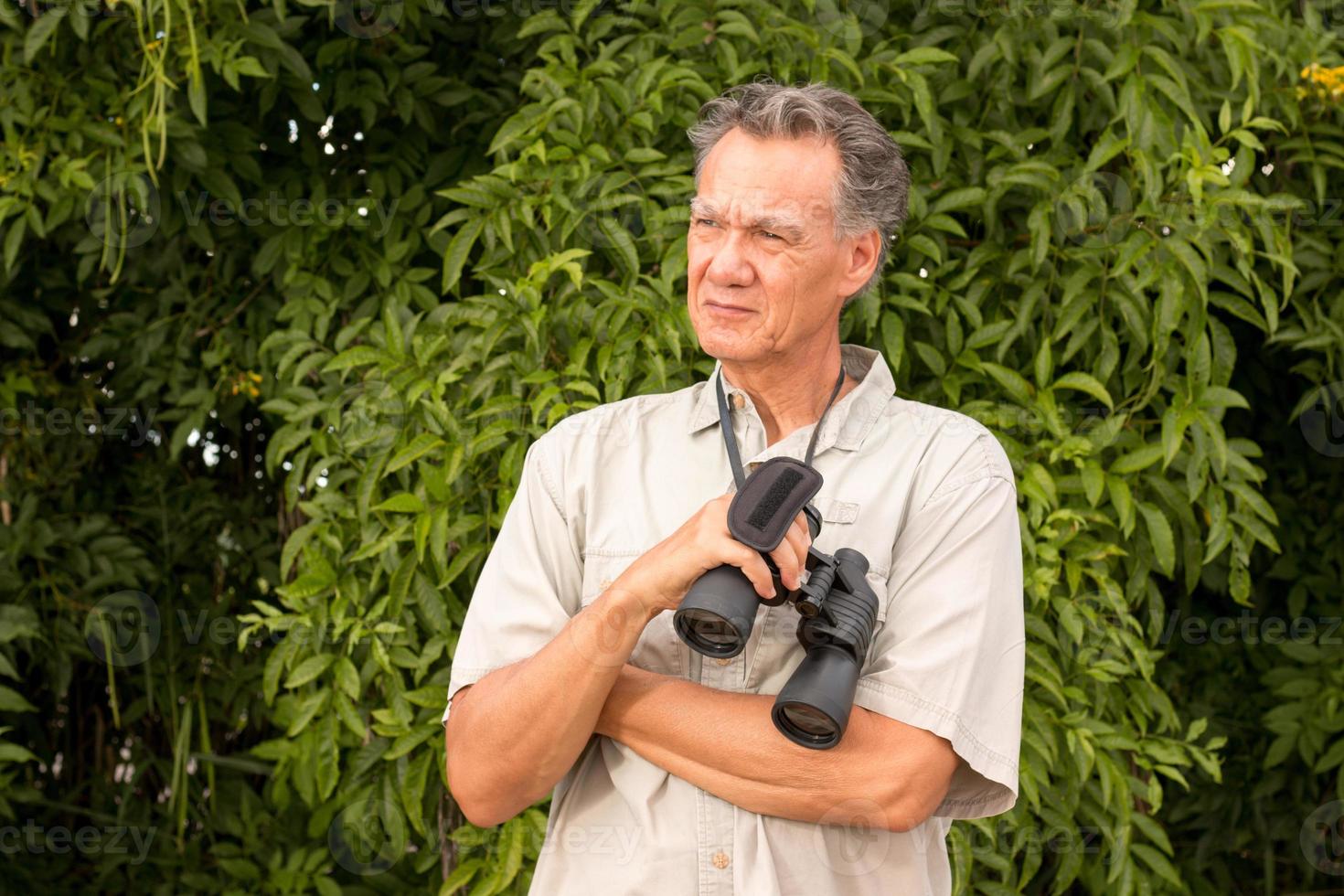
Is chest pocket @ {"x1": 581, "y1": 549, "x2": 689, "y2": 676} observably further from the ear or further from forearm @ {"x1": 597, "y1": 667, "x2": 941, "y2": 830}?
the ear

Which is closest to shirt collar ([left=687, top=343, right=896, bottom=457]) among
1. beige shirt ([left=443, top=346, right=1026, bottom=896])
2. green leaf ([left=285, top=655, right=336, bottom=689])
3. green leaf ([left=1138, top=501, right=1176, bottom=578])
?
beige shirt ([left=443, top=346, right=1026, bottom=896])

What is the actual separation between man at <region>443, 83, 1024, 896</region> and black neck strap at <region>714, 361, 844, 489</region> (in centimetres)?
1

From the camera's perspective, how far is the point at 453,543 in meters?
2.71

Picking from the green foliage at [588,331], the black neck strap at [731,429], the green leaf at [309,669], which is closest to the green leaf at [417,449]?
the green foliage at [588,331]

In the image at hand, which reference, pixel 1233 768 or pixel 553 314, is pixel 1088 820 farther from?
pixel 553 314

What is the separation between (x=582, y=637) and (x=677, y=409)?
406 millimetres

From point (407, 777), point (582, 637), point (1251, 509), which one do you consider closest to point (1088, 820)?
point (1251, 509)

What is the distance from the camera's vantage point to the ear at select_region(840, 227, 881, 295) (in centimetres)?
170

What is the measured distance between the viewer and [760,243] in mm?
1618

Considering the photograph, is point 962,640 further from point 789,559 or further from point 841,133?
point 841,133

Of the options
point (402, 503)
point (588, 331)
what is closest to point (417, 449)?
point (402, 503)

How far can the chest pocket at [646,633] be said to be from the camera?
1.64m

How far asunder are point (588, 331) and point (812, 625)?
1262 mm

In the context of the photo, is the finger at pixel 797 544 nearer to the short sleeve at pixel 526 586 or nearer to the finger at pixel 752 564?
the finger at pixel 752 564
